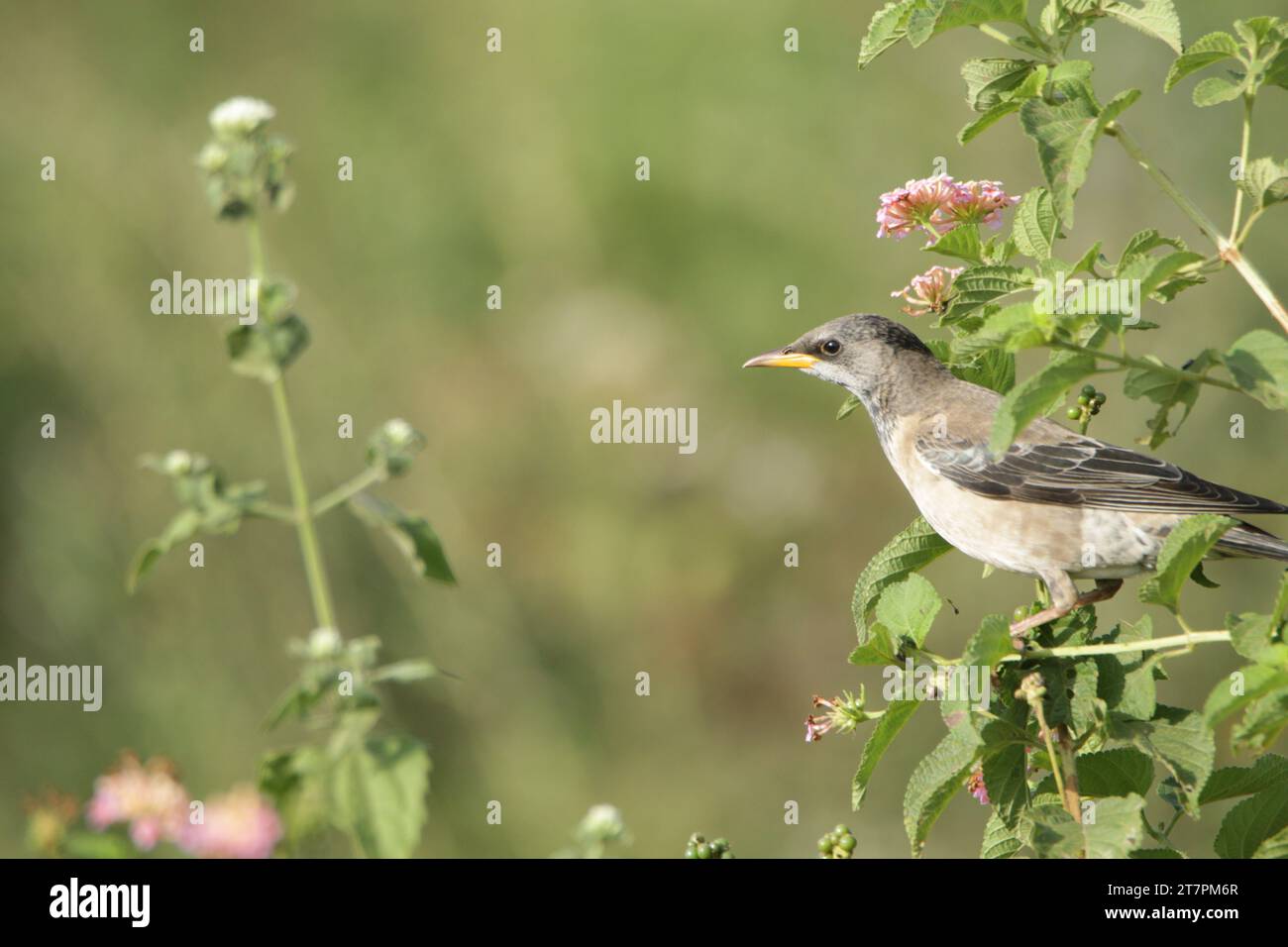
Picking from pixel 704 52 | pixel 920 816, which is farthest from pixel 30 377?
pixel 920 816

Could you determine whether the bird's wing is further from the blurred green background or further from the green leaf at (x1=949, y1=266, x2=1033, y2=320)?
the blurred green background

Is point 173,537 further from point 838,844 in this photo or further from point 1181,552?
point 1181,552

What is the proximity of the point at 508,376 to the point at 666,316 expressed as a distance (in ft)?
3.54

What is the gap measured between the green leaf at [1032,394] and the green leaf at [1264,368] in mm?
314

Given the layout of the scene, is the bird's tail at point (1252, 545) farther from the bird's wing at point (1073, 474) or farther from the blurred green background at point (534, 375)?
the blurred green background at point (534, 375)

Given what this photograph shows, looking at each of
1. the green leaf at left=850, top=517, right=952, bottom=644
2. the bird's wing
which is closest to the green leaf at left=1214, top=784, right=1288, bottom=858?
the green leaf at left=850, top=517, right=952, bottom=644

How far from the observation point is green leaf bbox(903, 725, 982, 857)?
2.78 metres

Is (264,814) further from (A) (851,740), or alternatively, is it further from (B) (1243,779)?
(A) (851,740)

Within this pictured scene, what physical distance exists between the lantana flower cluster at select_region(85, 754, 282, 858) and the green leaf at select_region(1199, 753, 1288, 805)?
2140 mm

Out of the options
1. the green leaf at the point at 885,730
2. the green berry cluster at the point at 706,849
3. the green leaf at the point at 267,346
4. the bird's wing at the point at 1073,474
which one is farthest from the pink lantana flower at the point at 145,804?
the bird's wing at the point at 1073,474

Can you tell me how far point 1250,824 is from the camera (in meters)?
2.83

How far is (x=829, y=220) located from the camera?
8336 mm

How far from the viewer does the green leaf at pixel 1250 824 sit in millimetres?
2820

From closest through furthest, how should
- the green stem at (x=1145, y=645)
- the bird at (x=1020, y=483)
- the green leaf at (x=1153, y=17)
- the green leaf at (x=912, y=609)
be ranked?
the green stem at (x=1145, y=645)
the green leaf at (x=912, y=609)
the green leaf at (x=1153, y=17)
the bird at (x=1020, y=483)
